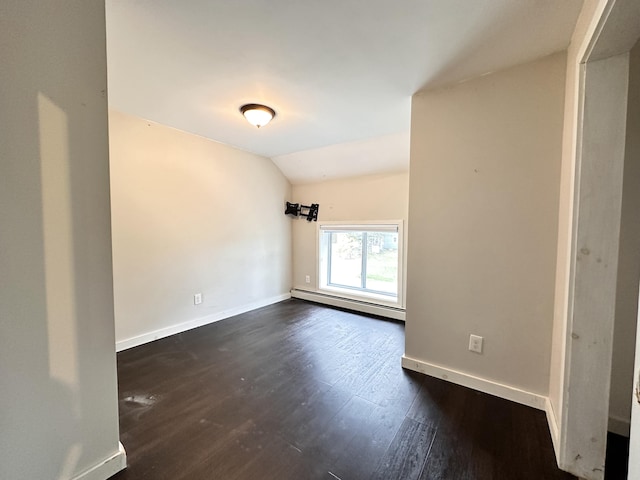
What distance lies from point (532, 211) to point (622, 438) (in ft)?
4.35

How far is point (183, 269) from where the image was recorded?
305cm

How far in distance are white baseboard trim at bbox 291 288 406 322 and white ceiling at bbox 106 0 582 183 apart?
2264 millimetres

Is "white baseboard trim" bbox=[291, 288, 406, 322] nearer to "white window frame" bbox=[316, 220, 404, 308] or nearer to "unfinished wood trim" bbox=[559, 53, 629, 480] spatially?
"white window frame" bbox=[316, 220, 404, 308]

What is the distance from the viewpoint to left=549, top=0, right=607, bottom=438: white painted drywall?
1.28m

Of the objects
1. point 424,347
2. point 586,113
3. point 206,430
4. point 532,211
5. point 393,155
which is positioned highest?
point 393,155

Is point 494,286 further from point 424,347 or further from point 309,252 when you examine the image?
point 309,252

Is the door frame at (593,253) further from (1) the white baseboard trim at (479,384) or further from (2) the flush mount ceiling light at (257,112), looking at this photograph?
(2) the flush mount ceiling light at (257,112)

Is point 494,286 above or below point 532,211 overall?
below

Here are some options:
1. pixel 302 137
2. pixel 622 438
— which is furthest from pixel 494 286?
pixel 302 137

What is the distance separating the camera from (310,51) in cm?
163

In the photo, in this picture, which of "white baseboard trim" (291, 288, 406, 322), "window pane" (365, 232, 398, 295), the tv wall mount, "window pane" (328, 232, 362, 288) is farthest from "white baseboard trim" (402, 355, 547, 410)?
the tv wall mount

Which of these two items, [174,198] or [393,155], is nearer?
[174,198]

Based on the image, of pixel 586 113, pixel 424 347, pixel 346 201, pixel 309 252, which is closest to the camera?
pixel 586 113

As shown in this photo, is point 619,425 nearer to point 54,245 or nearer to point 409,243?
point 409,243
